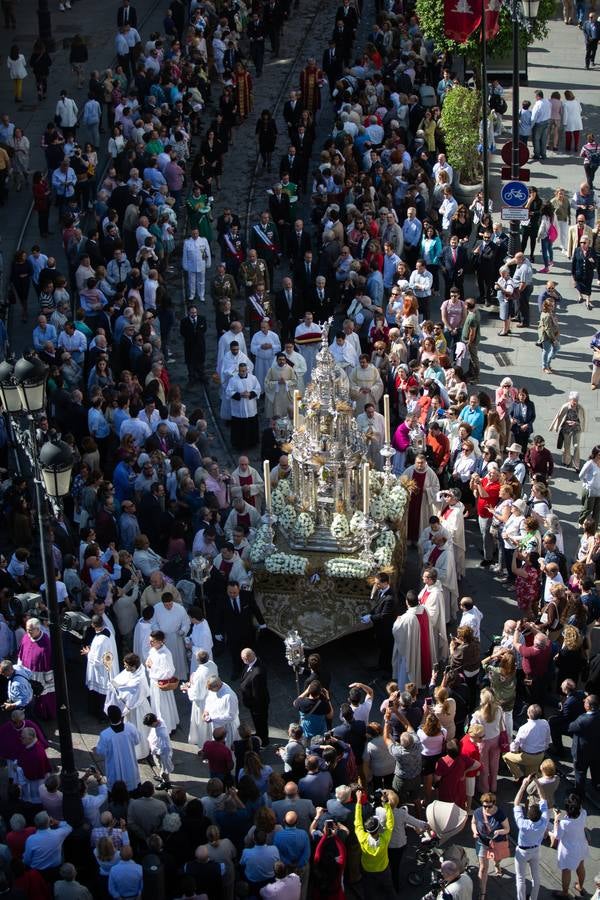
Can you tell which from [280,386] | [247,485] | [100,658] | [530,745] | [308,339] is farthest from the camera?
[308,339]

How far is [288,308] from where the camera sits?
101ft

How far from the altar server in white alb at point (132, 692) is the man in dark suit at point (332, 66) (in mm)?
21526

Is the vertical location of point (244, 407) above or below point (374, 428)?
below

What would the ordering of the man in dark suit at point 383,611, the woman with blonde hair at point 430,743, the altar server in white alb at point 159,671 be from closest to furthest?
the woman with blonde hair at point 430,743 < the altar server in white alb at point 159,671 < the man in dark suit at point 383,611

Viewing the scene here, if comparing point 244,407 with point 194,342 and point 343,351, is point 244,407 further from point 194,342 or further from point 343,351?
point 194,342

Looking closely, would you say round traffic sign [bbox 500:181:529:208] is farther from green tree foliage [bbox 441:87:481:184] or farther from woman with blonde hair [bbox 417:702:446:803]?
woman with blonde hair [bbox 417:702:446:803]

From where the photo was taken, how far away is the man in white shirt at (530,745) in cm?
2014

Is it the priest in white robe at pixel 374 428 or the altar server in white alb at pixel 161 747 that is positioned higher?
the priest in white robe at pixel 374 428

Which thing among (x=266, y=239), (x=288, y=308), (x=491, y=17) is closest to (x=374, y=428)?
(x=288, y=308)

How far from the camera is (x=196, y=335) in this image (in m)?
29.4

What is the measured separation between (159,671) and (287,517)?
2927 mm

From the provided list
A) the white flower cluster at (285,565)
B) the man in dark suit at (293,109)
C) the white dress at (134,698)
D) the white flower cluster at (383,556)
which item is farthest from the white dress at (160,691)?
the man in dark suit at (293,109)

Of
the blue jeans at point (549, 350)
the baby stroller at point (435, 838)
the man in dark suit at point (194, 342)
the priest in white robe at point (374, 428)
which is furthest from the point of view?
the blue jeans at point (549, 350)

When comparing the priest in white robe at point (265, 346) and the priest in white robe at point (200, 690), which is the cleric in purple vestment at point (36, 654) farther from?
the priest in white robe at point (265, 346)
